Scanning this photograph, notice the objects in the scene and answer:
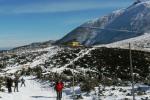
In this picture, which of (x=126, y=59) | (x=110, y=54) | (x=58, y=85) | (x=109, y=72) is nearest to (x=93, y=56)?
(x=110, y=54)

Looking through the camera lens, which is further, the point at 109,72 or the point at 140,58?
the point at 140,58

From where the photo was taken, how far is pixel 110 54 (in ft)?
260

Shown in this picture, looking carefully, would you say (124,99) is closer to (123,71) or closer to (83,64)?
(123,71)

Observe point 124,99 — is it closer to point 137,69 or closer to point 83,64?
point 137,69

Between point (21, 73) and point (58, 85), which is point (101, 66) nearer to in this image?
point (21, 73)

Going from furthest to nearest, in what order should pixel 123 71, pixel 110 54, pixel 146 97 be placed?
1. pixel 110 54
2. pixel 123 71
3. pixel 146 97

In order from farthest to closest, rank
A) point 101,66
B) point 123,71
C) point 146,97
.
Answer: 1. point 101,66
2. point 123,71
3. point 146,97

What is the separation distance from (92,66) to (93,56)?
11.5m

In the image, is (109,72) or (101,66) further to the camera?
(101,66)

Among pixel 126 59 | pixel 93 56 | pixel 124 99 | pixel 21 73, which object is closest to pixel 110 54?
pixel 93 56

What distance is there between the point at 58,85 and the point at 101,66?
39.1 m

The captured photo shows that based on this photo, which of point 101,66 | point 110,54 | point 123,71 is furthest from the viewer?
point 110,54

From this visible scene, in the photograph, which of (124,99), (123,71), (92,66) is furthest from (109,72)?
(124,99)

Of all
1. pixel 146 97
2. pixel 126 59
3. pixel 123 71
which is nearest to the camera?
pixel 146 97
